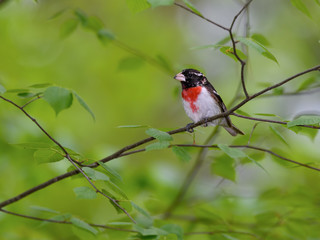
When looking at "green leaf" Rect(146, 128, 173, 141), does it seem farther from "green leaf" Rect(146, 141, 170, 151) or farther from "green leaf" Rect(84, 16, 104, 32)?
"green leaf" Rect(84, 16, 104, 32)

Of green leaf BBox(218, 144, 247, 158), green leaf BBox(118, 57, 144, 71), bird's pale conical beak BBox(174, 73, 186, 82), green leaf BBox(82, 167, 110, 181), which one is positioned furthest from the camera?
green leaf BBox(118, 57, 144, 71)

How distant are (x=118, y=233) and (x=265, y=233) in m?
1.33

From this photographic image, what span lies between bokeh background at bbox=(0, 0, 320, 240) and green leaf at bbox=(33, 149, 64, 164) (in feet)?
3.41

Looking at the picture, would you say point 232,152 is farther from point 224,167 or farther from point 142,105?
point 142,105

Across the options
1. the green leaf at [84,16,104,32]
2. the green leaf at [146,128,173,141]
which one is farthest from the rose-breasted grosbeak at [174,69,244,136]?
the green leaf at [146,128,173,141]

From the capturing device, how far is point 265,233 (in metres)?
3.72

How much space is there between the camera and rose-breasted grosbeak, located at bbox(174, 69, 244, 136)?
4.12 metres

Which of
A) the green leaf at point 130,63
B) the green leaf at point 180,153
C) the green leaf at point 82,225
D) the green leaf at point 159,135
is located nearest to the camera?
the green leaf at point 159,135

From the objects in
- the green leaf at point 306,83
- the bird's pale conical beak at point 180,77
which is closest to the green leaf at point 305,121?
the green leaf at point 306,83

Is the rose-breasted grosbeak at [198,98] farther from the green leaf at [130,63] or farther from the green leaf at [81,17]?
the green leaf at [81,17]

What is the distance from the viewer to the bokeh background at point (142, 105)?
14.4 feet

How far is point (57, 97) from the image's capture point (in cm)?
249

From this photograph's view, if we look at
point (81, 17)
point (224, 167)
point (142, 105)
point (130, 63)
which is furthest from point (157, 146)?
point (142, 105)

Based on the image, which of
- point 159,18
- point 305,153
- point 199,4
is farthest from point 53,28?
point 305,153
